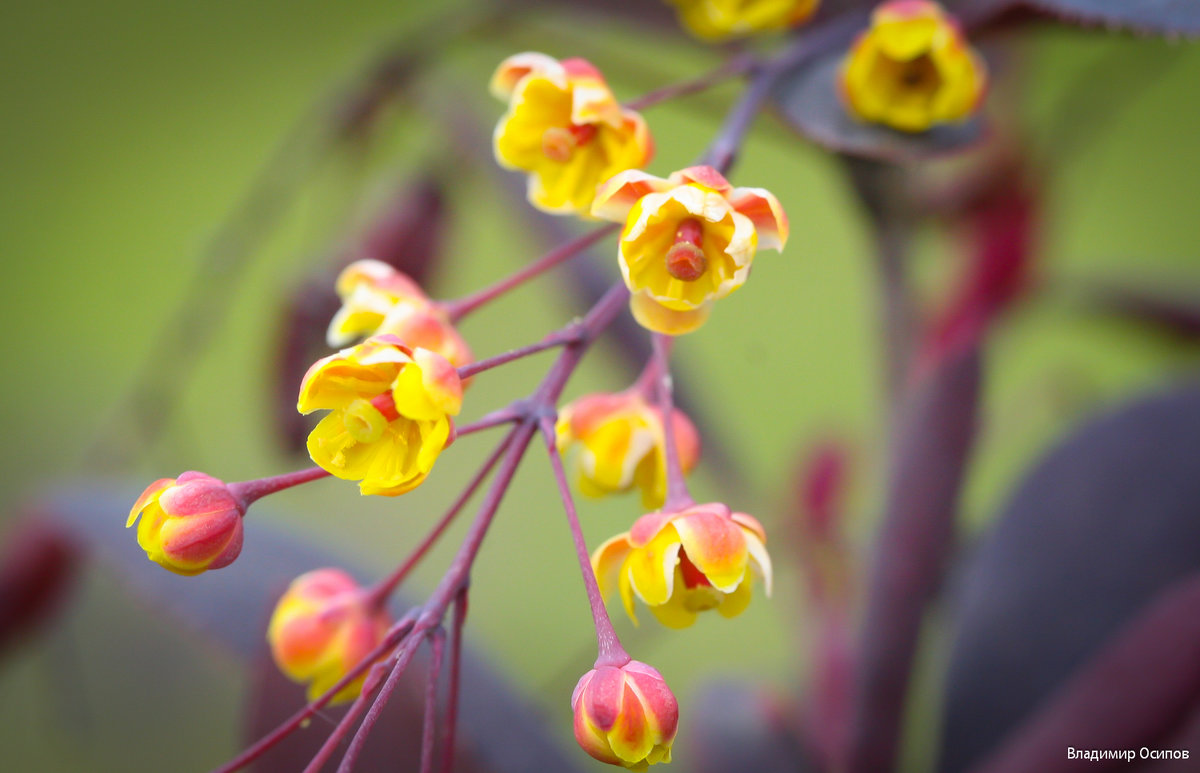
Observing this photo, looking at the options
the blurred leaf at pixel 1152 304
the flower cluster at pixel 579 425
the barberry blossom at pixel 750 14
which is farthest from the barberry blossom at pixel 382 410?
the blurred leaf at pixel 1152 304

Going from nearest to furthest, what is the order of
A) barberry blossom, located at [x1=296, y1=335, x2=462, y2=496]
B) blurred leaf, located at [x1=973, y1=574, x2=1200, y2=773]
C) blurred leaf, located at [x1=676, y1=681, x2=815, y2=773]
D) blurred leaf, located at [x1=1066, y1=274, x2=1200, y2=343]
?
barberry blossom, located at [x1=296, y1=335, x2=462, y2=496] → blurred leaf, located at [x1=973, y1=574, x2=1200, y2=773] → blurred leaf, located at [x1=676, y1=681, x2=815, y2=773] → blurred leaf, located at [x1=1066, y1=274, x2=1200, y2=343]

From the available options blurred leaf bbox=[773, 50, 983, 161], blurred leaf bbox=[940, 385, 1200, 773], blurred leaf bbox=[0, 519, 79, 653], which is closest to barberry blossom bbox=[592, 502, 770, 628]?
blurred leaf bbox=[773, 50, 983, 161]

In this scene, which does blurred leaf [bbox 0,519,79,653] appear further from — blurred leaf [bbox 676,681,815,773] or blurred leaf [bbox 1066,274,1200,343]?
blurred leaf [bbox 1066,274,1200,343]

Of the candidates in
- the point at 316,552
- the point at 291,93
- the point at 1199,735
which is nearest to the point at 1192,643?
the point at 1199,735

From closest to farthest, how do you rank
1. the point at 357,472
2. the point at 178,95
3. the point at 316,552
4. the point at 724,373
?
the point at 357,472 → the point at 316,552 → the point at 724,373 → the point at 178,95

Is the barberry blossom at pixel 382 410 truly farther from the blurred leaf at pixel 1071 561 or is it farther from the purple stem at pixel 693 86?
the blurred leaf at pixel 1071 561

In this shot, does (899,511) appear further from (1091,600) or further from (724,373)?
(724,373)

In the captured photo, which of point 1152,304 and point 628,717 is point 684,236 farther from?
point 1152,304
